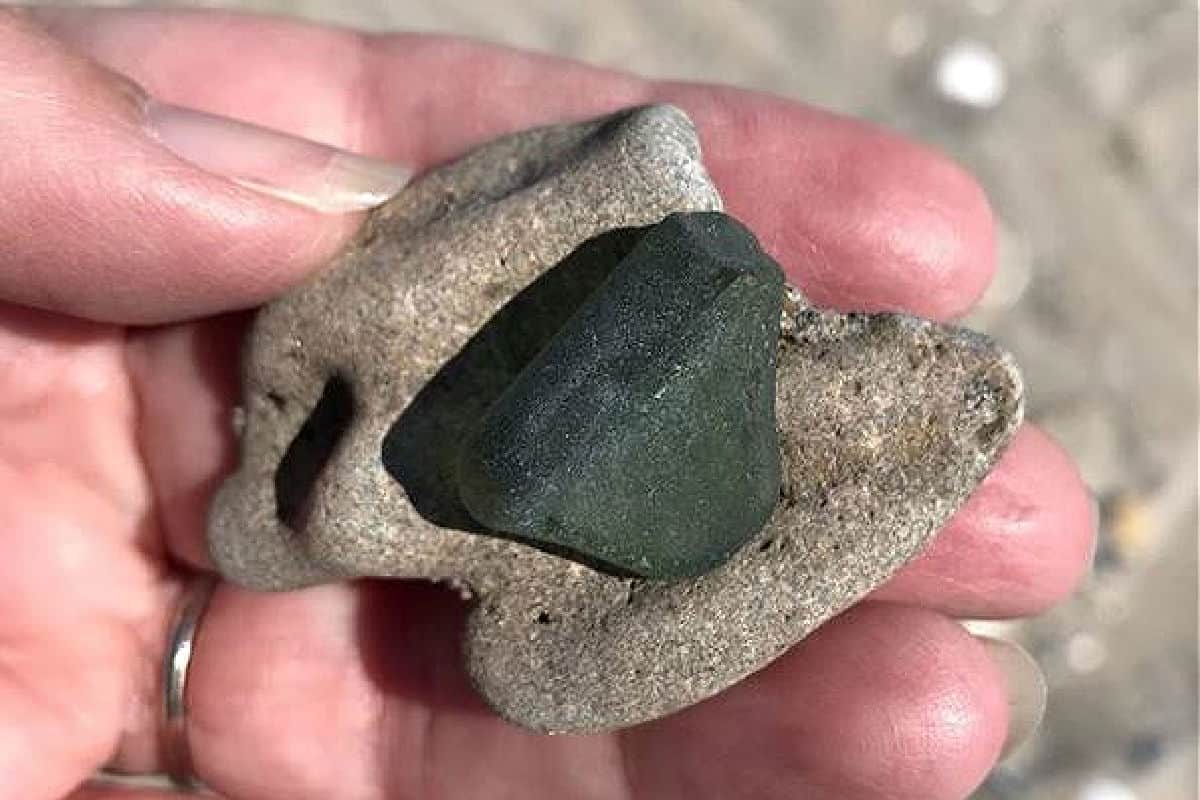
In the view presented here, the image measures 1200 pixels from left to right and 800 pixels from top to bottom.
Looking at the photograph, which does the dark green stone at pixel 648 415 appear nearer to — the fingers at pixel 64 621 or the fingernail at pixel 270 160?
the fingernail at pixel 270 160

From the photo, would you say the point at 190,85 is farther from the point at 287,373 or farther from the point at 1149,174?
the point at 1149,174

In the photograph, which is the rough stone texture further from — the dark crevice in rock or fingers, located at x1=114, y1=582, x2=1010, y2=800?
fingers, located at x1=114, y1=582, x2=1010, y2=800

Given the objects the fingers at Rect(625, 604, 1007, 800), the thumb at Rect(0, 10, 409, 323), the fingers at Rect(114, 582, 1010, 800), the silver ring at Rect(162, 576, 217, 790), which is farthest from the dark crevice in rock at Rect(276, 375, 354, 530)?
the fingers at Rect(625, 604, 1007, 800)

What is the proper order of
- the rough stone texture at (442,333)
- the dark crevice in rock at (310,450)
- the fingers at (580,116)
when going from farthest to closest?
the fingers at (580,116) < the dark crevice in rock at (310,450) < the rough stone texture at (442,333)

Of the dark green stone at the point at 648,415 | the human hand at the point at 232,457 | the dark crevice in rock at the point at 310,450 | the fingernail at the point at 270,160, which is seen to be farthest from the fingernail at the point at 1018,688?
the fingernail at the point at 270,160

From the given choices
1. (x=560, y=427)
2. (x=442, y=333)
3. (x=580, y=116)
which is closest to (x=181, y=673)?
(x=442, y=333)

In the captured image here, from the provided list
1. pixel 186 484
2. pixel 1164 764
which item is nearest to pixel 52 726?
pixel 186 484

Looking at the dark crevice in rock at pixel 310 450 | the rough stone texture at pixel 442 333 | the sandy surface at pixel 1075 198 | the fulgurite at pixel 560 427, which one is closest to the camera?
the fulgurite at pixel 560 427

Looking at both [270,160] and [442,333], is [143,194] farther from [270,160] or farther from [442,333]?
[442,333]
